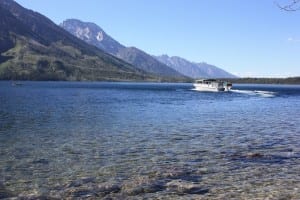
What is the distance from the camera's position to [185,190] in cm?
2159

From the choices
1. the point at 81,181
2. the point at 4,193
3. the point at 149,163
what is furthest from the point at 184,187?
the point at 4,193

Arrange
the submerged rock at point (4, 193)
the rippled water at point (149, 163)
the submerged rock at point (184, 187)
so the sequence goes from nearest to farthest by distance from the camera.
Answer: the submerged rock at point (4, 193)
the submerged rock at point (184, 187)
the rippled water at point (149, 163)

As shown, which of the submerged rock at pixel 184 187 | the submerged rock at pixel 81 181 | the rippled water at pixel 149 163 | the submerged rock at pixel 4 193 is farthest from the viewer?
the submerged rock at pixel 81 181

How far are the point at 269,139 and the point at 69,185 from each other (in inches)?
983

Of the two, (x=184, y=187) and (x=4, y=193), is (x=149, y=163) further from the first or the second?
(x=4, y=193)

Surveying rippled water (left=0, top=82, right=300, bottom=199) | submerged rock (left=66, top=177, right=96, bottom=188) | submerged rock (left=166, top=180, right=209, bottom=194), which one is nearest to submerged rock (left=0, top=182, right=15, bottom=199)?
rippled water (left=0, top=82, right=300, bottom=199)

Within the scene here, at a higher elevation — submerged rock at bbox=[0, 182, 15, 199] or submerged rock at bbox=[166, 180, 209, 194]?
submerged rock at bbox=[166, 180, 209, 194]

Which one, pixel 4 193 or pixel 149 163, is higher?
pixel 149 163

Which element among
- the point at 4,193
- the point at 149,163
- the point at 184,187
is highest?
the point at 184,187

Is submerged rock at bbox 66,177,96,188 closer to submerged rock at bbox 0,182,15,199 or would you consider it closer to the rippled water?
the rippled water

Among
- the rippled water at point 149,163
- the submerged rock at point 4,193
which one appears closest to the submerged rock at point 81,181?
the rippled water at point 149,163

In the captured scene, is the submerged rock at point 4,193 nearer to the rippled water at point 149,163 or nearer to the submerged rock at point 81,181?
the rippled water at point 149,163

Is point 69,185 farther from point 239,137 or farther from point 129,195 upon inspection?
point 239,137

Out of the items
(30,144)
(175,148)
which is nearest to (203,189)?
(175,148)
